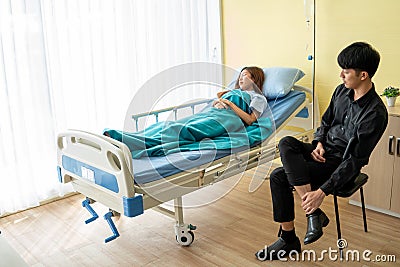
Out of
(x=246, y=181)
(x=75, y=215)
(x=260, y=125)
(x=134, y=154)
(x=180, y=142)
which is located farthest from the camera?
(x=246, y=181)

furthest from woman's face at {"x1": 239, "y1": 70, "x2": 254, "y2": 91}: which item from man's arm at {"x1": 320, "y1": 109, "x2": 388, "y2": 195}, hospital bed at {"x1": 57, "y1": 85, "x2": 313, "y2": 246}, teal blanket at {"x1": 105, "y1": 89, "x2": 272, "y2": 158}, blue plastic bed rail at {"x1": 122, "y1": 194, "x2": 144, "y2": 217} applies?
blue plastic bed rail at {"x1": 122, "y1": 194, "x2": 144, "y2": 217}

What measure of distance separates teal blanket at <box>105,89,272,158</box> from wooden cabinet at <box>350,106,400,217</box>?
0.72 meters

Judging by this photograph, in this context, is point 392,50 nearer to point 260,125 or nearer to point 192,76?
point 260,125

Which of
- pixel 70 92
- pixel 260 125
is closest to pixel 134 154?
pixel 260 125

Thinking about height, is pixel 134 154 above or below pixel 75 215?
above

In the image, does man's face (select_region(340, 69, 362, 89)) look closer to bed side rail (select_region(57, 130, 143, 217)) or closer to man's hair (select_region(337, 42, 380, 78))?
man's hair (select_region(337, 42, 380, 78))

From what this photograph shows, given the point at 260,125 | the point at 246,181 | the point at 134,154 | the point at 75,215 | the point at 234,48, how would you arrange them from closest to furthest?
the point at 134,154 < the point at 260,125 < the point at 75,215 < the point at 246,181 < the point at 234,48

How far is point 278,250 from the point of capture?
93.7 inches

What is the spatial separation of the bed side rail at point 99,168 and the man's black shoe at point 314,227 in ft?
2.72

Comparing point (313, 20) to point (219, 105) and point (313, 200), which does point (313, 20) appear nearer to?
point (219, 105)

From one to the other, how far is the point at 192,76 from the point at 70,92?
1189 mm

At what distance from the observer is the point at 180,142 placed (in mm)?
2621

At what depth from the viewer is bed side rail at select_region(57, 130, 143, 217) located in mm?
2135

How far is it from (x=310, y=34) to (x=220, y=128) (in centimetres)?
118
